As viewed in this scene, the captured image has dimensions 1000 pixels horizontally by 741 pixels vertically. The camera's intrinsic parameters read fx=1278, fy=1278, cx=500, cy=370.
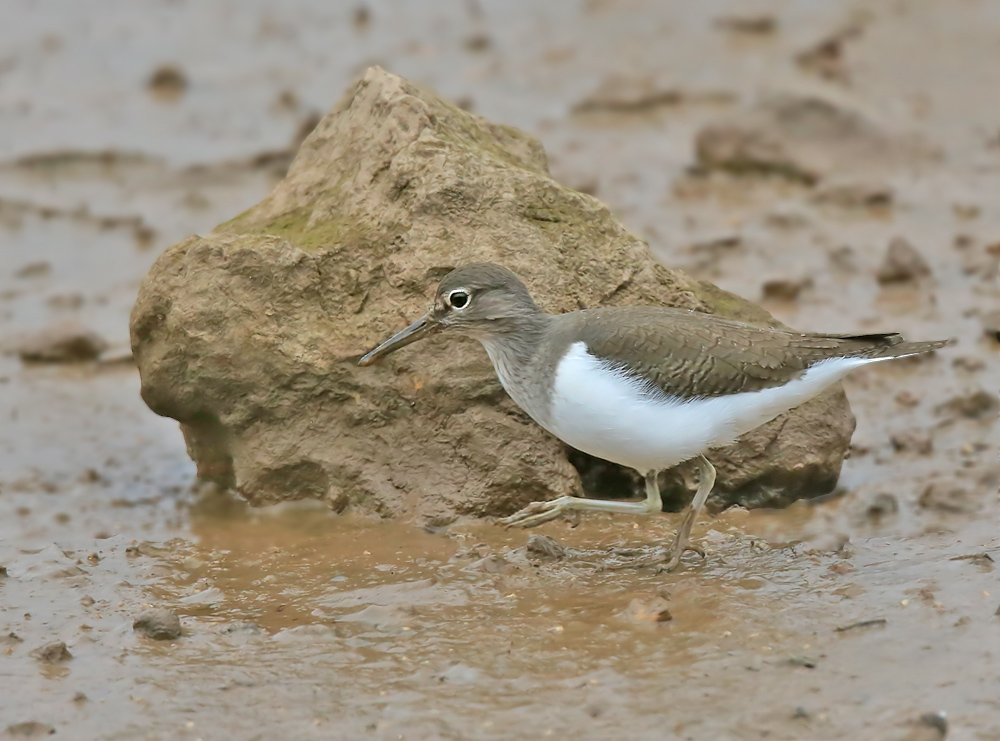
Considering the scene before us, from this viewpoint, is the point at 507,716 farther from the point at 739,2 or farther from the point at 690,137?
the point at 739,2

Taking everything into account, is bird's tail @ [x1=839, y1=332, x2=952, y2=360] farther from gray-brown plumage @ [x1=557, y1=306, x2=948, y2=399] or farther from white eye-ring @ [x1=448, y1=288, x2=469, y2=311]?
white eye-ring @ [x1=448, y1=288, x2=469, y2=311]

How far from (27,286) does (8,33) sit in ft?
22.0

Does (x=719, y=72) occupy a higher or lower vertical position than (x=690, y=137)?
higher

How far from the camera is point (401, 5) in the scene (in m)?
16.8

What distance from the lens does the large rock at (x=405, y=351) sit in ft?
22.3

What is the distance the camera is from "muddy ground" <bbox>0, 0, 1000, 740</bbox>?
4.97 m

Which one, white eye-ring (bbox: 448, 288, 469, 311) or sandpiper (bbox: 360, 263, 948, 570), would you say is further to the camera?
white eye-ring (bbox: 448, 288, 469, 311)

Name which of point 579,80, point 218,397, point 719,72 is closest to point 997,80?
point 719,72

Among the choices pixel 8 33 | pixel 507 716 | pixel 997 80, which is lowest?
pixel 507 716

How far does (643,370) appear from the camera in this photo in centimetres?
603

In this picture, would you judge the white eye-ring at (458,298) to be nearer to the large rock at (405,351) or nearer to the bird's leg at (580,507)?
the large rock at (405,351)

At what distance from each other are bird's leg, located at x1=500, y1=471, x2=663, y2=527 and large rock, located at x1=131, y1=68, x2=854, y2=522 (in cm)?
39

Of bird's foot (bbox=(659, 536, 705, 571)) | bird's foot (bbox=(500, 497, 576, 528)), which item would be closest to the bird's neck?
bird's foot (bbox=(500, 497, 576, 528))

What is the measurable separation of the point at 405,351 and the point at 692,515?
70.0 inches
